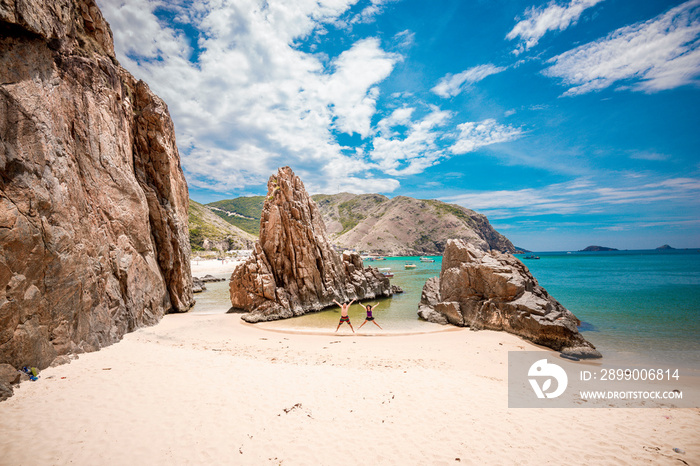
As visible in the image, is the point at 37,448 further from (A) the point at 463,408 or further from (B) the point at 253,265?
(B) the point at 253,265

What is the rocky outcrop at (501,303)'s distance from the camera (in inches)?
583

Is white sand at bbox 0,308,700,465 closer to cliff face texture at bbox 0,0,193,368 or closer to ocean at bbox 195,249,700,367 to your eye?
cliff face texture at bbox 0,0,193,368

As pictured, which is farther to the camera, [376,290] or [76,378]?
[376,290]

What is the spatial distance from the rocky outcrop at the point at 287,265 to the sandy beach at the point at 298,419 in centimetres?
1116

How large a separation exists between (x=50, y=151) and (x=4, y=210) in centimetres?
322

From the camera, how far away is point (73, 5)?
538 inches

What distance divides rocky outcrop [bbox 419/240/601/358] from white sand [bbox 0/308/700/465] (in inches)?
242

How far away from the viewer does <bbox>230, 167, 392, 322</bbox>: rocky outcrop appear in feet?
73.5

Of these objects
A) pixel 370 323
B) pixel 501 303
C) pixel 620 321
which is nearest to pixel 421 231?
pixel 620 321

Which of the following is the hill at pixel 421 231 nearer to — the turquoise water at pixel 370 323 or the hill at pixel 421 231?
the hill at pixel 421 231

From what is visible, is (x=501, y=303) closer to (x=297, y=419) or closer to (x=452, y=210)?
(x=297, y=419)

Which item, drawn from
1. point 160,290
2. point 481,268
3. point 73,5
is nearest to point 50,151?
point 73,5

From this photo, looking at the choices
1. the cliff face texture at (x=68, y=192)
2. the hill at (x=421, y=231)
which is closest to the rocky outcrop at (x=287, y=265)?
the cliff face texture at (x=68, y=192)

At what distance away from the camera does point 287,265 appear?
79.4 ft
